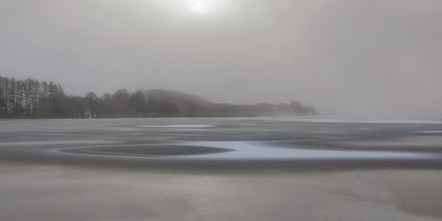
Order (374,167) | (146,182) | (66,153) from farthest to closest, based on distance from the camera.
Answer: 1. (66,153)
2. (374,167)
3. (146,182)

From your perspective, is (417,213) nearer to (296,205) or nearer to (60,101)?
(296,205)

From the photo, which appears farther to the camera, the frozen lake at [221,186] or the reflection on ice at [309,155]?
the reflection on ice at [309,155]

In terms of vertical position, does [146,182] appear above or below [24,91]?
below

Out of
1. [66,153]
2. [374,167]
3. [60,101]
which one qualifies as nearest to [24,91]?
[60,101]

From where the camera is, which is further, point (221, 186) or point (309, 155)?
point (309, 155)

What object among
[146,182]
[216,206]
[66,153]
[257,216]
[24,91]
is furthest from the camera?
[24,91]

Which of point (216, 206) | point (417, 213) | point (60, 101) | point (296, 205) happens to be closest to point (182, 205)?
point (216, 206)

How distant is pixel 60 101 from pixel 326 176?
130 metres

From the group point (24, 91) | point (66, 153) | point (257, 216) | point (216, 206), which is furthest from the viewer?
point (24, 91)

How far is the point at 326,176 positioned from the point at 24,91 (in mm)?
130903

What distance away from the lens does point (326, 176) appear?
34.2 ft

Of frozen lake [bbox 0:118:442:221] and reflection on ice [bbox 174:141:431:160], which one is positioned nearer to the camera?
frozen lake [bbox 0:118:442:221]

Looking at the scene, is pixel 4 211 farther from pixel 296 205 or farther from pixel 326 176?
pixel 326 176

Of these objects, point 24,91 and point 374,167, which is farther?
point 24,91
